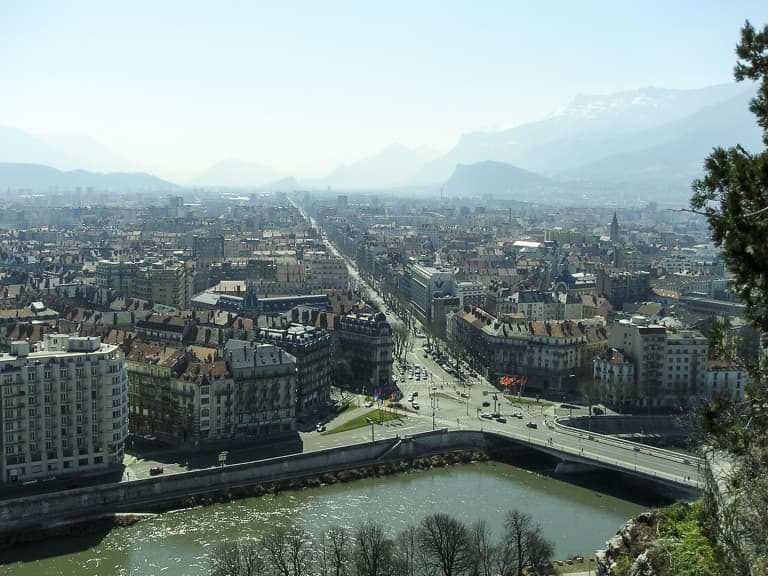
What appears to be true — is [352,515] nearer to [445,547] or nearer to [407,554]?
[407,554]

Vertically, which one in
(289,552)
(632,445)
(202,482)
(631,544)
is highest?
(631,544)

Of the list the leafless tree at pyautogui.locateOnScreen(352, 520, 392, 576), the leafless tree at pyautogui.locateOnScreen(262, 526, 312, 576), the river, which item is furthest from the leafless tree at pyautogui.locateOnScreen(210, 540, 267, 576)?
the leafless tree at pyautogui.locateOnScreen(352, 520, 392, 576)

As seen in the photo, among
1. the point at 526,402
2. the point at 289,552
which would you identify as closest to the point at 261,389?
the point at 289,552

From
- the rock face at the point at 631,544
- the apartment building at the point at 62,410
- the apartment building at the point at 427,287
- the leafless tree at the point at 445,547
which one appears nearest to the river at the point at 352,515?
the apartment building at the point at 62,410

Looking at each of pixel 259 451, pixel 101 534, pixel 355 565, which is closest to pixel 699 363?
pixel 259 451

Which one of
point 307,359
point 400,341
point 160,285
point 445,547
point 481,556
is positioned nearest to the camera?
point 481,556

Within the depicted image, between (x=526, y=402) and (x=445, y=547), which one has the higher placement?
(x=445, y=547)

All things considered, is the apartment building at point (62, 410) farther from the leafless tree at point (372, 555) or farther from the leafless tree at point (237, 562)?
the leafless tree at point (372, 555)
